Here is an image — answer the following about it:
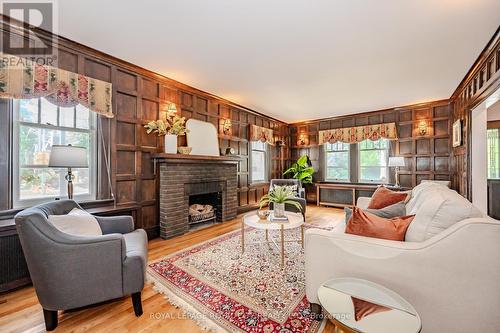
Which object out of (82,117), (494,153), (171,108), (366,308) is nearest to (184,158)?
(171,108)

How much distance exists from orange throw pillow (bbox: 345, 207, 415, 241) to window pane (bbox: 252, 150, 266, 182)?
4379 millimetres

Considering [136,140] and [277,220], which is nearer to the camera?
[277,220]

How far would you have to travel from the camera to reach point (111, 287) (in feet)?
5.45

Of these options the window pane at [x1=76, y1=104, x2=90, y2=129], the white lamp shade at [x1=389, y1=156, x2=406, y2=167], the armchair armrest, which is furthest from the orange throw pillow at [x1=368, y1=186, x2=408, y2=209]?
the window pane at [x1=76, y1=104, x2=90, y2=129]

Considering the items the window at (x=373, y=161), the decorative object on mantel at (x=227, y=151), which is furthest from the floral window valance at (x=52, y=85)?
the window at (x=373, y=161)

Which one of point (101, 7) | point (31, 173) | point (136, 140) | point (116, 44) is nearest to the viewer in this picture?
point (101, 7)

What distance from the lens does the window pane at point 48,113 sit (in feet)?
8.56

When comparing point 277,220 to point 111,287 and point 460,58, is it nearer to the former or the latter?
point 111,287

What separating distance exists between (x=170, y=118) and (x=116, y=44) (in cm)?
129

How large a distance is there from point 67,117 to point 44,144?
43cm

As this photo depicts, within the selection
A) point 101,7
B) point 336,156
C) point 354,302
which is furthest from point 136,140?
point 336,156

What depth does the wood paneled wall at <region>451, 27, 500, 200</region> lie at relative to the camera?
2557 mm

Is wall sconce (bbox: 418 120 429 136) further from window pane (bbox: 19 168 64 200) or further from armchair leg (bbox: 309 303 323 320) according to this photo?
window pane (bbox: 19 168 64 200)

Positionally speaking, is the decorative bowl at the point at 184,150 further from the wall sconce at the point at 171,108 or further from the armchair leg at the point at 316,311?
the armchair leg at the point at 316,311
